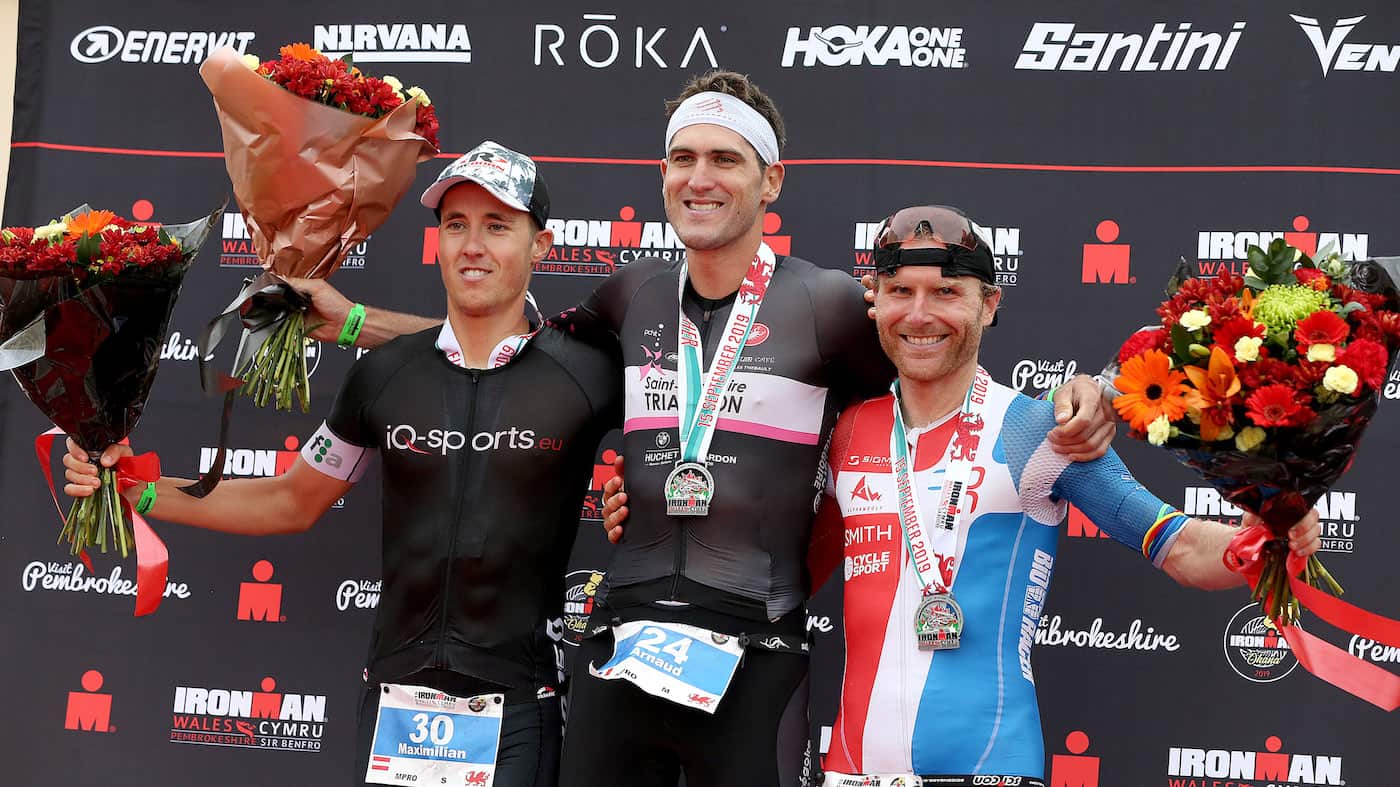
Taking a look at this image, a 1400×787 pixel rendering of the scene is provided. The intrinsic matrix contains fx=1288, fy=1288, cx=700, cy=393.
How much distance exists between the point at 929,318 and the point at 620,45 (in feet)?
5.90

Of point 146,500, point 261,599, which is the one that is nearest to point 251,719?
point 261,599

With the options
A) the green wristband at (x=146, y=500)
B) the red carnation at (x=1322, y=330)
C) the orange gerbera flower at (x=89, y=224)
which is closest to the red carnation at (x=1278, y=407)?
the red carnation at (x=1322, y=330)

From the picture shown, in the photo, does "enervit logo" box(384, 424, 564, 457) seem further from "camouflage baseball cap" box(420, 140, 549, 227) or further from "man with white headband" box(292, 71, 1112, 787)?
"camouflage baseball cap" box(420, 140, 549, 227)

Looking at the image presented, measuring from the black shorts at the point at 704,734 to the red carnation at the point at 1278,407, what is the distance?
1189 millimetres

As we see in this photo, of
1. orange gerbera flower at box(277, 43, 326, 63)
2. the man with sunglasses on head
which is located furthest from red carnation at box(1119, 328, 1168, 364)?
orange gerbera flower at box(277, 43, 326, 63)

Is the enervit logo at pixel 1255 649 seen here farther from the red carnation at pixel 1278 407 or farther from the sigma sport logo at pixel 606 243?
the sigma sport logo at pixel 606 243

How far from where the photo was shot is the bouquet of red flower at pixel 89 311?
3.14 meters

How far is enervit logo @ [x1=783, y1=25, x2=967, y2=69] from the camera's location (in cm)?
409

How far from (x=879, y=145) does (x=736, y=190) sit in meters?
1.07

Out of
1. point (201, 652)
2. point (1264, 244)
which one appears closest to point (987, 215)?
point (1264, 244)

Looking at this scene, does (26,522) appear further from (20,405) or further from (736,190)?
(736,190)

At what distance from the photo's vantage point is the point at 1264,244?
392 centimetres

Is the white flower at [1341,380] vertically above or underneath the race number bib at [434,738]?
above

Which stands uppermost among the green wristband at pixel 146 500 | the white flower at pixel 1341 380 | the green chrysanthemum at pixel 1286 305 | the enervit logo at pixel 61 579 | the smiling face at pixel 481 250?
the smiling face at pixel 481 250
